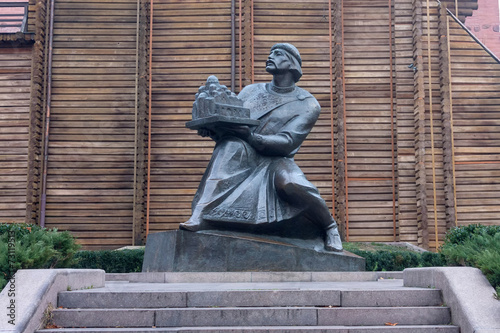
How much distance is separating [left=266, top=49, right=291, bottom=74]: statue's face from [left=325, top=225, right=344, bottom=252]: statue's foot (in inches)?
93.9

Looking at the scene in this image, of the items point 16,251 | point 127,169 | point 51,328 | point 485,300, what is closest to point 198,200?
point 16,251

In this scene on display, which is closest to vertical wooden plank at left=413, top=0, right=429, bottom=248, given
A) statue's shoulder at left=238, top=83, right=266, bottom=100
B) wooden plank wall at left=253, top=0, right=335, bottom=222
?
wooden plank wall at left=253, top=0, right=335, bottom=222

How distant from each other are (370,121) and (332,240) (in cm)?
981

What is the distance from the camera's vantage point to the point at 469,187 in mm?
17828

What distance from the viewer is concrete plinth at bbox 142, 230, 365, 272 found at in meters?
7.98

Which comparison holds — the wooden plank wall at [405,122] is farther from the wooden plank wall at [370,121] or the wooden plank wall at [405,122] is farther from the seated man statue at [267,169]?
the seated man statue at [267,169]

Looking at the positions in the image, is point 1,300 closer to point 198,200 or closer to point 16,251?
point 16,251

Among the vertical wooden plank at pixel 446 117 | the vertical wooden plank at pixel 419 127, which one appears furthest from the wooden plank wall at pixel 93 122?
the vertical wooden plank at pixel 446 117

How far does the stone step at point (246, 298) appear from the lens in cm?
581

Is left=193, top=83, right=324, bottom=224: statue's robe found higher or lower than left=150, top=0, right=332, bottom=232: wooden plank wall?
lower

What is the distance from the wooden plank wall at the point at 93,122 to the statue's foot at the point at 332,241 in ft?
32.5

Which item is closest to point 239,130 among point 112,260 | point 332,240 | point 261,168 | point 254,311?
point 261,168

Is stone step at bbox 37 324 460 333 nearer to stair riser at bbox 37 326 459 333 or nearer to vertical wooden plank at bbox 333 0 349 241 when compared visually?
stair riser at bbox 37 326 459 333

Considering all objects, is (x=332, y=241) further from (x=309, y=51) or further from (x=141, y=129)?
(x=309, y=51)
